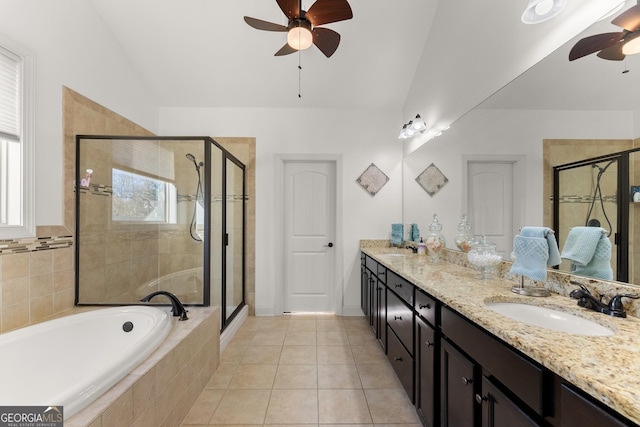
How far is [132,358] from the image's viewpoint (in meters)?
1.28

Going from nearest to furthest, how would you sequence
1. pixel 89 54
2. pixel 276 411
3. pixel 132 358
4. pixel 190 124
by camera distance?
pixel 132 358 < pixel 276 411 < pixel 89 54 < pixel 190 124

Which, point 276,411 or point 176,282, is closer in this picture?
point 276,411

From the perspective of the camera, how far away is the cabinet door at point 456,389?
105 cm

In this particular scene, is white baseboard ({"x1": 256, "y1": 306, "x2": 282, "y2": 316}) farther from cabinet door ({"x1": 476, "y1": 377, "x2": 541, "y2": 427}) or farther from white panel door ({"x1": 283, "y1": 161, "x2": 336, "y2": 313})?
cabinet door ({"x1": 476, "y1": 377, "x2": 541, "y2": 427})

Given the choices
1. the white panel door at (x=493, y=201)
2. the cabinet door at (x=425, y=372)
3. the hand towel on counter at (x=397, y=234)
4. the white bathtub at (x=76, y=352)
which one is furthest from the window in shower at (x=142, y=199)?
the white panel door at (x=493, y=201)

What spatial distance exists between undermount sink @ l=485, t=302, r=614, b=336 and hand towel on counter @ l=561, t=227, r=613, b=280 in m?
0.25

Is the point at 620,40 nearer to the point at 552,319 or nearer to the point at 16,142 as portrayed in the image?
the point at 552,319

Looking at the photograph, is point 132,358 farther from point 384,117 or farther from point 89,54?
point 384,117

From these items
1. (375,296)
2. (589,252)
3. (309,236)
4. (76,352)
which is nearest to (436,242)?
(375,296)

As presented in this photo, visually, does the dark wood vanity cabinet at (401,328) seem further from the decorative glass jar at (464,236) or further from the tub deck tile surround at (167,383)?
the tub deck tile surround at (167,383)

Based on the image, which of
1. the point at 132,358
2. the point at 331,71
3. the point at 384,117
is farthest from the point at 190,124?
the point at 132,358

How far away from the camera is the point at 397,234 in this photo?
331 cm

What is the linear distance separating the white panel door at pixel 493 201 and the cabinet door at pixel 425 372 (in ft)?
2.43

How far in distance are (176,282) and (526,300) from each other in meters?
2.57
